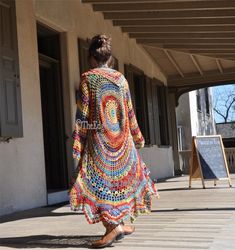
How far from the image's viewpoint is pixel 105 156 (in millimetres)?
4016

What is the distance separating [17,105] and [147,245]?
11.4ft

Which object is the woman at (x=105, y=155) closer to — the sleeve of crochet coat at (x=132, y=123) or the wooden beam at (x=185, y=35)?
the sleeve of crochet coat at (x=132, y=123)

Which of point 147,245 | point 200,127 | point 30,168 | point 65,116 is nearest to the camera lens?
point 147,245

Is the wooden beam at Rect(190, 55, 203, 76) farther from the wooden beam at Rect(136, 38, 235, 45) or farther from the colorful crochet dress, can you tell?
the colorful crochet dress

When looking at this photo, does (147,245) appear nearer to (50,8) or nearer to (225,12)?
(50,8)

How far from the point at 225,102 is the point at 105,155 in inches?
2004

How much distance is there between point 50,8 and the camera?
26.9 ft

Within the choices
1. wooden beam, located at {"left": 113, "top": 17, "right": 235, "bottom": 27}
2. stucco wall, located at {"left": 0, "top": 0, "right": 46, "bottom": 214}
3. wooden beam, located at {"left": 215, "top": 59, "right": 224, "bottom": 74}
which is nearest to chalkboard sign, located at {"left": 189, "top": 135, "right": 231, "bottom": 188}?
wooden beam, located at {"left": 113, "top": 17, "right": 235, "bottom": 27}

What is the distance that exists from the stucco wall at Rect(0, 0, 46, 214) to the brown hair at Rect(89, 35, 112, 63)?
2.93 meters

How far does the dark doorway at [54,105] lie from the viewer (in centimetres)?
870

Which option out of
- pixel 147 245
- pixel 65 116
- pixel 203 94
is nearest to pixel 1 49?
pixel 65 116

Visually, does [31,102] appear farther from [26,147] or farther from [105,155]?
[105,155]

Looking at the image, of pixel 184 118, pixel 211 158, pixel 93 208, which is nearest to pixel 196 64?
pixel 211 158

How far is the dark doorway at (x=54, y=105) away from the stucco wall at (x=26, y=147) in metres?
0.98
